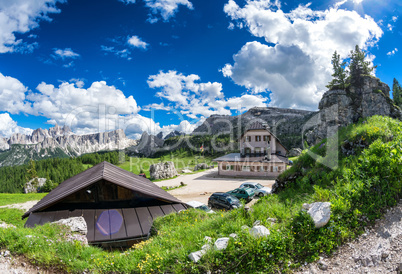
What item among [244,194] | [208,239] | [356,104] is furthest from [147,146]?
[208,239]

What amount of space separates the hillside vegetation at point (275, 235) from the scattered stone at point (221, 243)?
0.10 metres

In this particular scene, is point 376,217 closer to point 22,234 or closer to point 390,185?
point 390,185

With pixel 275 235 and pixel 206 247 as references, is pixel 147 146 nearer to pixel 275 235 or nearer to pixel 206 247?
pixel 206 247

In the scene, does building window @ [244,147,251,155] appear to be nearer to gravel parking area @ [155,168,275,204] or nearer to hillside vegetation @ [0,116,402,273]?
gravel parking area @ [155,168,275,204]

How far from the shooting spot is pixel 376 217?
482cm

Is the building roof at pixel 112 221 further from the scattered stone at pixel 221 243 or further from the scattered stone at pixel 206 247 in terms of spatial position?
the scattered stone at pixel 221 243

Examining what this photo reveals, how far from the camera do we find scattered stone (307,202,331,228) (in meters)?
4.46

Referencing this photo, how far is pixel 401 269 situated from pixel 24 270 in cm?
818

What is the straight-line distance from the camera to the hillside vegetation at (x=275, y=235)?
13.6 feet

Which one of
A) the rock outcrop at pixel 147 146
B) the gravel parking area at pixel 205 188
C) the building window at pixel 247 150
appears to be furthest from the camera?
the rock outcrop at pixel 147 146

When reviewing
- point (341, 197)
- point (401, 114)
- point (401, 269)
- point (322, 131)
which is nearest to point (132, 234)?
point (341, 197)

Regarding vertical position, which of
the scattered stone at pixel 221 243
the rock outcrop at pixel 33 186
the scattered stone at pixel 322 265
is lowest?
the rock outcrop at pixel 33 186

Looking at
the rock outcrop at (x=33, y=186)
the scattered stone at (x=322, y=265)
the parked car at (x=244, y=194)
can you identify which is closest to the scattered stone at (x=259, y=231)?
the scattered stone at (x=322, y=265)

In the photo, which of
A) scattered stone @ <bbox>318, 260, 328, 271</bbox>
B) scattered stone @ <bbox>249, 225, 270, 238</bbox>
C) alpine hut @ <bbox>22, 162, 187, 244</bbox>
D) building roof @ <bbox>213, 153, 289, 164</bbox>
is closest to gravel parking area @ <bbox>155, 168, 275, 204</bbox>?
building roof @ <bbox>213, 153, 289, 164</bbox>
